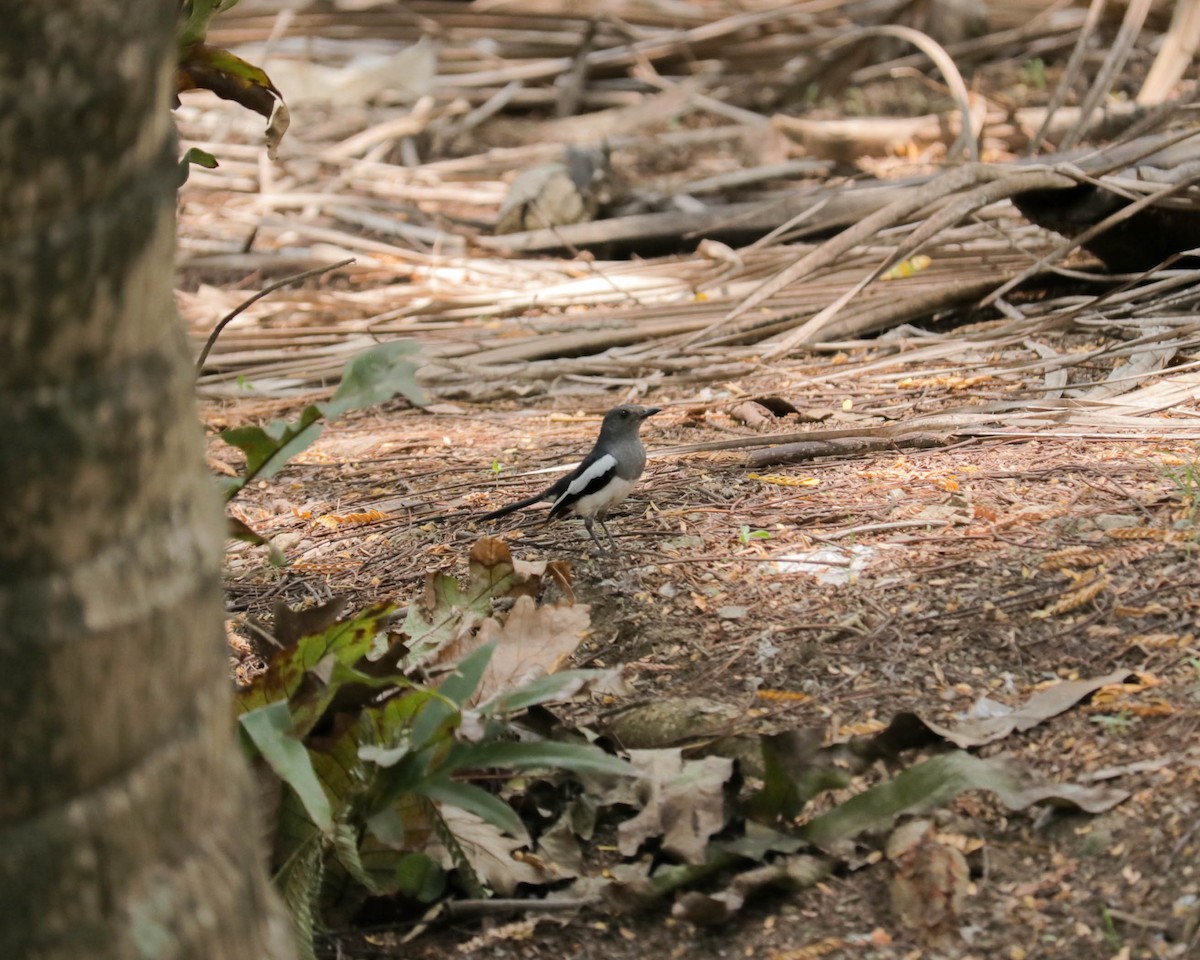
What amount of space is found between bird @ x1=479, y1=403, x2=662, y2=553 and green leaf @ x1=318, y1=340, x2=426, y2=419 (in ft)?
4.75

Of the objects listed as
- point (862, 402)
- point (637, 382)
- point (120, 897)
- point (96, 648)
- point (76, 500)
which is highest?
point (76, 500)

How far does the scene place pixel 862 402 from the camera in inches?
184

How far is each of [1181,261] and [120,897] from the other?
16.1 feet

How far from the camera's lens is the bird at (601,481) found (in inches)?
149

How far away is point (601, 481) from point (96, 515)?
2.40 metres

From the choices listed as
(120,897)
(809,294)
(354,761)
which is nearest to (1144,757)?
(354,761)

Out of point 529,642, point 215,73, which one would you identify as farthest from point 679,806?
point 215,73

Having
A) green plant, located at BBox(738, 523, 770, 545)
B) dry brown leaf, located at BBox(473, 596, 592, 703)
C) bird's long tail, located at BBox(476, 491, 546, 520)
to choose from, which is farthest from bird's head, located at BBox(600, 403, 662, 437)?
dry brown leaf, located at BBox(473, 596, 592, 703)

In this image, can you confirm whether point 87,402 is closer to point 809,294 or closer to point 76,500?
point 76,500

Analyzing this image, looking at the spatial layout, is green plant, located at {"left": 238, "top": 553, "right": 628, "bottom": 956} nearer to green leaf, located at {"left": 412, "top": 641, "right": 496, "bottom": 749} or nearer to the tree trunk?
green leaf, located at {"left": 412, "top": 641, "right": 496, "bottom": 749}

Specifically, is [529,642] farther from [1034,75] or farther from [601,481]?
[1034,75]

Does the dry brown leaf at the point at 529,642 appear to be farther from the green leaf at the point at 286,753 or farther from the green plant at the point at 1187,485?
the green plant at the point at 1187,485

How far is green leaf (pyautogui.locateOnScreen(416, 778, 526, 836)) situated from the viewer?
228 cm

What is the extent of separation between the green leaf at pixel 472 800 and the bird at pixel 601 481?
1477mm
